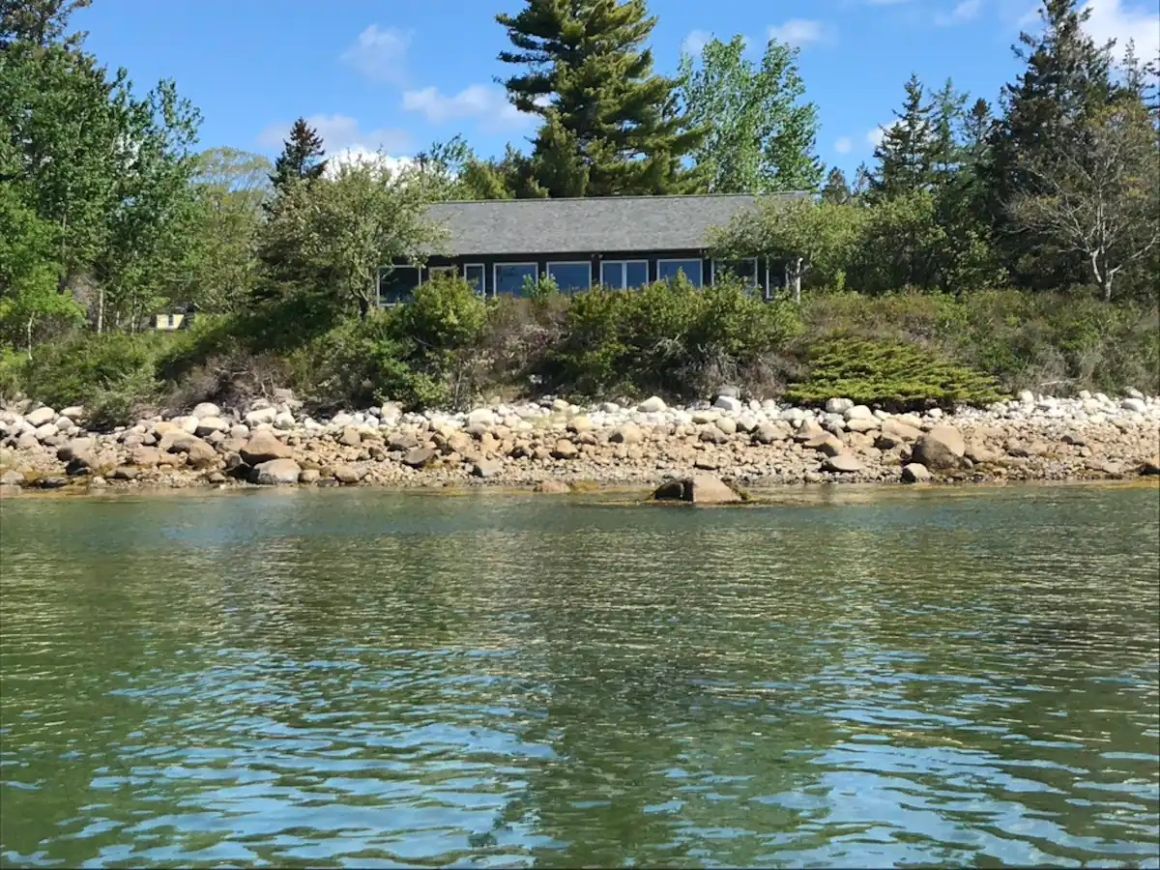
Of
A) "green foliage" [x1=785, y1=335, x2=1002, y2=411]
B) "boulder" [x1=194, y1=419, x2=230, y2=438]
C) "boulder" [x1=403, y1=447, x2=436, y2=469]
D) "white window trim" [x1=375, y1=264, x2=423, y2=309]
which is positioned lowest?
"boulder" [x1=403, y1=447, x2=436, y2=469]

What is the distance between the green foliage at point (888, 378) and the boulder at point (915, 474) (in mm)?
7012

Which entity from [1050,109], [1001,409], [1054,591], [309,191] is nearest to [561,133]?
[309,191]

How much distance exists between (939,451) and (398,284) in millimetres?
22924

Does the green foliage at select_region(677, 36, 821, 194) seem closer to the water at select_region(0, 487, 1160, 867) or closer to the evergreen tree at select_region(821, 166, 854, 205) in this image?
the evergreen tree at select_region(821, 166, 854, 205)

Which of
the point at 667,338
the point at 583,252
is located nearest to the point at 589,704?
the point at 667,338

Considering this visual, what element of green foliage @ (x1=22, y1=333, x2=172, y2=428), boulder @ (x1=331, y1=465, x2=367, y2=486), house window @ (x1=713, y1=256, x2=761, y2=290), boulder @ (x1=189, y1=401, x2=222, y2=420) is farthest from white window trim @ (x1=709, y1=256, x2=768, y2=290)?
green foliage @ (x1=22, y1=333, x2=172, y2=428)

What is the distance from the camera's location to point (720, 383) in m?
33.9

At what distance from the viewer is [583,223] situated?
44031 millimetres

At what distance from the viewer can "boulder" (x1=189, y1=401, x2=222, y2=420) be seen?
34.5 m

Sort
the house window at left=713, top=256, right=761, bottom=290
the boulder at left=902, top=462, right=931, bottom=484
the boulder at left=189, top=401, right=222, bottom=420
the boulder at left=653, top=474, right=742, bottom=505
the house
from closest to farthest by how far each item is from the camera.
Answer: the boulder at left=653, top=474, right=742, bottom=505 → the boulder at left=902, top=462, right=931, bottom=484 → the boulder at left=189, top=401, right=222, bottom=420 → the house window at left=713, top=256, right=761, bottom=290 → the house

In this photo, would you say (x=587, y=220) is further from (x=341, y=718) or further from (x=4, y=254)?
(x=341, y=718)

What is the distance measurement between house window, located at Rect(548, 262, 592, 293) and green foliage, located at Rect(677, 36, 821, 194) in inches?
928

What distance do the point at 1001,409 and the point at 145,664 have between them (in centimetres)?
2657

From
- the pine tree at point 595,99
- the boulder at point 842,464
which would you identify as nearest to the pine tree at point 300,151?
the pine tree at point 595,99
